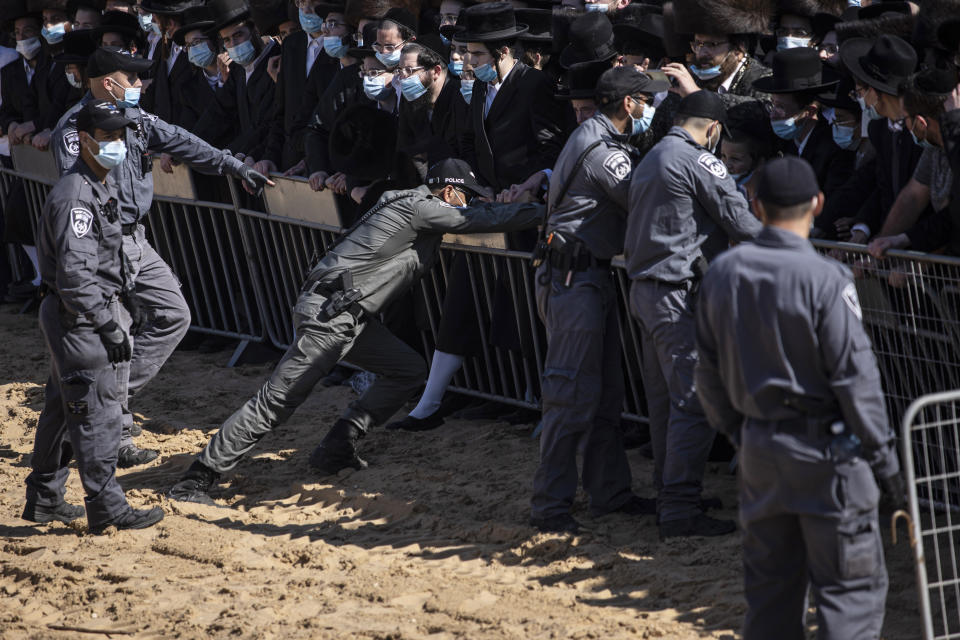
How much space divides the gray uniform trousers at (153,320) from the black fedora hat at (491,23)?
8.23 ft

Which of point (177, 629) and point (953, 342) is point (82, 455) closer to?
point (177, 629)

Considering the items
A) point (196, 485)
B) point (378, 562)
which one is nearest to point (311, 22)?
point (196, 485)

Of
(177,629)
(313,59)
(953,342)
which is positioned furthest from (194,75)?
(953,342)

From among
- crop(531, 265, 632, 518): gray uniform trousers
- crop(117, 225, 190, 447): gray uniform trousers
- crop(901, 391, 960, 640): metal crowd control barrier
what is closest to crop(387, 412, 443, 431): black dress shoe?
crop(117, 225, 190, 447): gray uniform trousers

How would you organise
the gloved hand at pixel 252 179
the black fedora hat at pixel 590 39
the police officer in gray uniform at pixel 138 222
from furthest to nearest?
1. the gloved hand at pixel 252 179
2. the police officer in gray uniform at pixel 138 222
3. the black fedora hat at pixel 590 39

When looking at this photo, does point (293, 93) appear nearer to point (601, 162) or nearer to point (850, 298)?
point (601, 162)

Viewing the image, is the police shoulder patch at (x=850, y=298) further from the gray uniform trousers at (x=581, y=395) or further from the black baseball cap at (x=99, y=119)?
the black baseball cap at (x=99, y=119)

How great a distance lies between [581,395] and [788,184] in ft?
7.91

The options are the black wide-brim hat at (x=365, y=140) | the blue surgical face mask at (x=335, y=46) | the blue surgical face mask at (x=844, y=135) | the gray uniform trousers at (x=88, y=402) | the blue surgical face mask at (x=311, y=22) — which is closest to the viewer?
the gray uniform trousers at (x=88, y=402)

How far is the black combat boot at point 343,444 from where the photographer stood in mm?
8008

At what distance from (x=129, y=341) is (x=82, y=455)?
670 mm

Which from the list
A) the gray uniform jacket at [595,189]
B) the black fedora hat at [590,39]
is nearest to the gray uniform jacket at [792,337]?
the gray uniform jacket at [595,189]

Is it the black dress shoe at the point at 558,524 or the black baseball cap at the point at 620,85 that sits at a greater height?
the black baseball cap at the point at 620,85

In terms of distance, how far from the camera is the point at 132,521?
7.30 metres
